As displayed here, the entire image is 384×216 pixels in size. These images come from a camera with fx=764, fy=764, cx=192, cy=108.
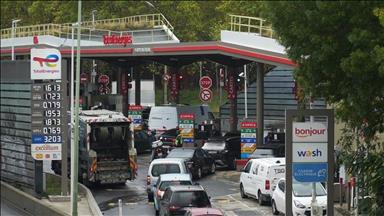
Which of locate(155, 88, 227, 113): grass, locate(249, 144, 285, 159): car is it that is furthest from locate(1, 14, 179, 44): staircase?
locate(155, 88, 227, 113): grass

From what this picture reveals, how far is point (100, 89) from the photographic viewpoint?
7381 centimetres

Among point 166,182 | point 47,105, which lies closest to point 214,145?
point 47,105

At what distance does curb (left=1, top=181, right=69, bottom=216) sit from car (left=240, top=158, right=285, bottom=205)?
7159mm

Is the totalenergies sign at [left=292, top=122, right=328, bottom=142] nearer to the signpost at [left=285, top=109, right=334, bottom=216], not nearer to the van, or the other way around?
the signpost at [left=285, top=109, right=334, bottom=216]

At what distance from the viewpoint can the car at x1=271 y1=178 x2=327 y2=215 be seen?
23.4 m

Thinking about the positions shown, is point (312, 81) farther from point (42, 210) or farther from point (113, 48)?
point (113, 48)

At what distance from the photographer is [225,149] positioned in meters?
40.2

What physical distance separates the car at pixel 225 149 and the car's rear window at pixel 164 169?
9.66m

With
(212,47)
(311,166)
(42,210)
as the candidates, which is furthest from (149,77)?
(311,166)

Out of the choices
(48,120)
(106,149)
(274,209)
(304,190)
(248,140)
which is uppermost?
(48,120)

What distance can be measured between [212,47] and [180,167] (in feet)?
50.0

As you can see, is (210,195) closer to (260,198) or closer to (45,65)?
(260,198)

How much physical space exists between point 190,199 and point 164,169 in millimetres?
7439

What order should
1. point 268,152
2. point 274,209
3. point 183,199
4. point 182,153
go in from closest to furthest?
point 183,199, point 274,209, point 268,152, point 182,153
